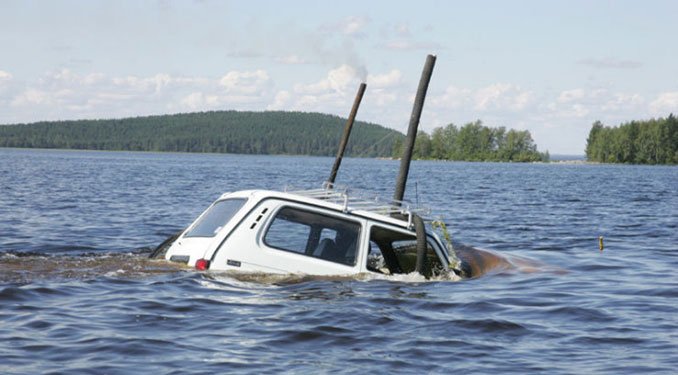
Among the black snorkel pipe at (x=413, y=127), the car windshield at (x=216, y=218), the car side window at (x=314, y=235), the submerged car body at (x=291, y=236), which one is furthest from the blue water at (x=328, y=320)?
the black snorkel pipe at (x=413, y=127)

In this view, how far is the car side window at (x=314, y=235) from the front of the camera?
12.8m

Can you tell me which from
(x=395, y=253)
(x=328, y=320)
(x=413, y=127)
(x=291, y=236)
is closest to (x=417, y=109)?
(x=413, y=127)

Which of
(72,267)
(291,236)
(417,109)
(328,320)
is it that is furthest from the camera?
(417,109)

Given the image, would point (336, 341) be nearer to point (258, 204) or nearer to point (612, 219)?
point (258, 204)

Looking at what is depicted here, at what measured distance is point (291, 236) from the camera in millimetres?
12938

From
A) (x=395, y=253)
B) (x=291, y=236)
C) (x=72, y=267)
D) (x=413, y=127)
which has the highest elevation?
(x=413, y=127)

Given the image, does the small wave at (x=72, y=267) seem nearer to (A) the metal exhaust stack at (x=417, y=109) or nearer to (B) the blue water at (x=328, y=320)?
(B) the blue water at (x=328, y=320)

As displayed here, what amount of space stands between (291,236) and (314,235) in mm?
320

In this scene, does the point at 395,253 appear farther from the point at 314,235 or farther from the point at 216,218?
the point at 216,218

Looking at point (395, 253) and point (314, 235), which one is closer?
point (314, 235)

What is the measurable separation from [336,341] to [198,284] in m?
3.02

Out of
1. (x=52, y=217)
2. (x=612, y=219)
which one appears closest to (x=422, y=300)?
(x=52, y=217)

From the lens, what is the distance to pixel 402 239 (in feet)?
44.3

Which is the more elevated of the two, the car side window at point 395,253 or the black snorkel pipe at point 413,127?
the black snorkel pipe at point 413,127
